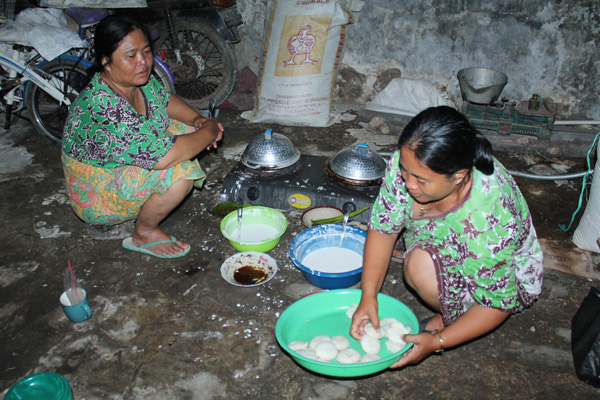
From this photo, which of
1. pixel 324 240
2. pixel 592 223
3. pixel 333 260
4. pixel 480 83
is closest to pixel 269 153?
pixel 324 240

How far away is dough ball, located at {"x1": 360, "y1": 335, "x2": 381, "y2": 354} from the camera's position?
62.2 inches

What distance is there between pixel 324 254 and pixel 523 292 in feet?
3.23

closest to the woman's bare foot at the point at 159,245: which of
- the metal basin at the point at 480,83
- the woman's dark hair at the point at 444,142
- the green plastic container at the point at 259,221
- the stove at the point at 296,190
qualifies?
the green plastic container at the point at 259,221

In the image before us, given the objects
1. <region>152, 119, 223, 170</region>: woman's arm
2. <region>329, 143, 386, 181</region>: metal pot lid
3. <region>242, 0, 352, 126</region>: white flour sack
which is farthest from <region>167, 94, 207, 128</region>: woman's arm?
<region>242, 0, 352, 126</region>: white flour sack

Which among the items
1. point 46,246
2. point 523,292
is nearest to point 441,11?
point 523,292

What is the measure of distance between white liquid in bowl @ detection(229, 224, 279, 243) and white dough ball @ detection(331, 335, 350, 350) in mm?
925

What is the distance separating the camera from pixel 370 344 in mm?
1591

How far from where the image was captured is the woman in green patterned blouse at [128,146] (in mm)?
2148

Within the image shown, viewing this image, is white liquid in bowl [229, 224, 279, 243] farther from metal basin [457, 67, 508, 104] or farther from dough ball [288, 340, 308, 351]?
metal basin [457, 67, 508, 104]

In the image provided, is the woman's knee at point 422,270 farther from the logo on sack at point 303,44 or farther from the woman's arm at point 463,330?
the logo on sack at point 303,44

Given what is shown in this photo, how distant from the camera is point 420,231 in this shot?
5.62ft

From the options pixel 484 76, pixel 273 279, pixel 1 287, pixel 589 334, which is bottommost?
pixel 1 287

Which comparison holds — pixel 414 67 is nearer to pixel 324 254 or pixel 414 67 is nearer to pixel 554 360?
pixel 324 254

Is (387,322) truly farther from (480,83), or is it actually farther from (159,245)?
(480,83)
